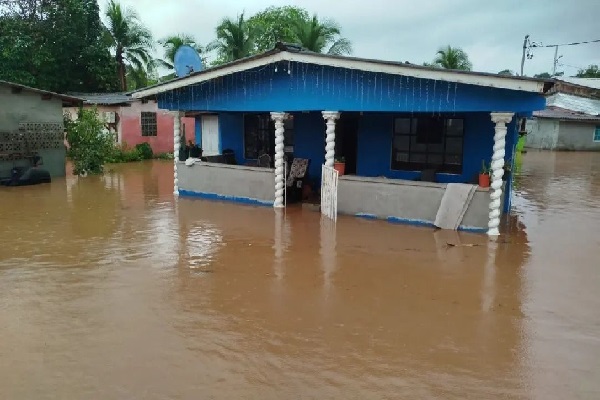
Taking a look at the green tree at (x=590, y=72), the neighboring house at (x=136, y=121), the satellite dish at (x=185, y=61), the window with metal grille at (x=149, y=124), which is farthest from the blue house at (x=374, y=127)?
the green tree at (x=590, y=72)

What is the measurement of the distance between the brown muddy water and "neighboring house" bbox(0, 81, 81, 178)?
6727mm

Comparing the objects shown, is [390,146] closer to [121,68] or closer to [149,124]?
[149,124]

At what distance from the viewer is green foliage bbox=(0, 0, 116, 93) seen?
27.7 metres

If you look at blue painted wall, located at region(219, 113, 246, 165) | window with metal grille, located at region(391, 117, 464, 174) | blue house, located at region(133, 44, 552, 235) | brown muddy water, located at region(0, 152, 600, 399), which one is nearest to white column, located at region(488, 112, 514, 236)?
blue house, located at region(133, 44, 552, 235)

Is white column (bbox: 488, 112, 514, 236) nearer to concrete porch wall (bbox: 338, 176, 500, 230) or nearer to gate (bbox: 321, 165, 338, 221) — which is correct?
concrete porch wall (bbox: 338, 176, 500, 230)

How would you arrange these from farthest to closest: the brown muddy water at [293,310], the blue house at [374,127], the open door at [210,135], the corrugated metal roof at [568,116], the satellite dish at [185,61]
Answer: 1. the corrugated metal roof at [568,116]
2. the open door at [210,135]
3. the satellite dish at [185,61]
4. the blue house at [374,127]
5. the brown muddy water at [293,310]

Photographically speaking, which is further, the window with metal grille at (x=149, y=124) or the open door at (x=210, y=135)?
the window with metal grille at (x=149, y=124)

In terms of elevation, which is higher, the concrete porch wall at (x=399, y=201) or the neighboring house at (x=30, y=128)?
the neighboring house at (x=30, y=128)

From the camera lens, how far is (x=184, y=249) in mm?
8648

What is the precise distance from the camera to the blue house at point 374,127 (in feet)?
31.5

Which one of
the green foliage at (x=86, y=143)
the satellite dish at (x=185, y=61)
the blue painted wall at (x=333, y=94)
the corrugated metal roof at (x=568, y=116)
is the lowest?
the green foliage at (x=86, y=143)

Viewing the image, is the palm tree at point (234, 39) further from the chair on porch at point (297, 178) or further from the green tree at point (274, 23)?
the chair on porch at point (297, 178)

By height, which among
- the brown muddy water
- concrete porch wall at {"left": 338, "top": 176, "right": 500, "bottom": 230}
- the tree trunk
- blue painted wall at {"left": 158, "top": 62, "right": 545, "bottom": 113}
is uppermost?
the tree trunk

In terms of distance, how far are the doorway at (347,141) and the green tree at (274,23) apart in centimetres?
2459
